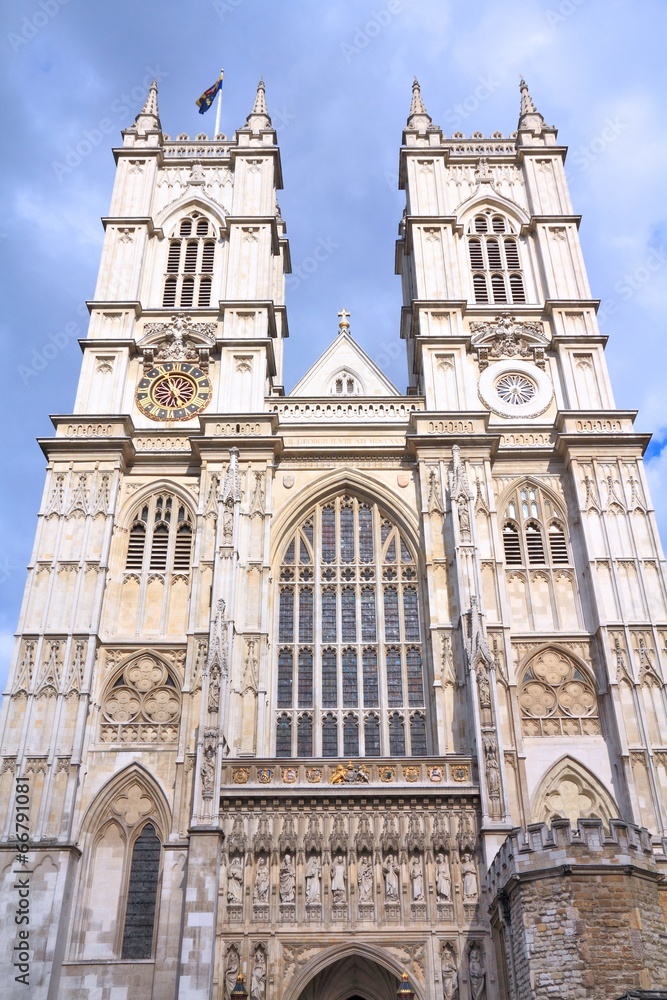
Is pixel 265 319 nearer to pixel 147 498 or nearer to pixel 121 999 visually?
pixel 147 498

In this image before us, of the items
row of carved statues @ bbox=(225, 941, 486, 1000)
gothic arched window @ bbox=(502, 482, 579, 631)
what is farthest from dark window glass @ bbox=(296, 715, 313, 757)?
gothic arched window @ bbox=(502, 482, 579, 631)

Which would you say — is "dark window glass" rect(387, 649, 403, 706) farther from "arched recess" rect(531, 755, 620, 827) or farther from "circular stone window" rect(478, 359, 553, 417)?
"circular stone window" rect(478, 359, 553, 417)

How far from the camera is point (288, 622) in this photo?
23.4 metres

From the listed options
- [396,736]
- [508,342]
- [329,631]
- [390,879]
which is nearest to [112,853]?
[390,879]

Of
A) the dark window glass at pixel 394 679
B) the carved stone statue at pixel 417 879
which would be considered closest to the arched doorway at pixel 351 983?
the carved stone statue at pixel 417 879

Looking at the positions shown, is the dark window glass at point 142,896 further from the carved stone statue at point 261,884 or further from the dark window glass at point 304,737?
the dark window glass at point 304,737

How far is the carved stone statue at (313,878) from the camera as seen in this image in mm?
18531

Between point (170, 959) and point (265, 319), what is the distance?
636 inches

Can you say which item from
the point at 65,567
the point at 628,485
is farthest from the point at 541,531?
the point at 65,567

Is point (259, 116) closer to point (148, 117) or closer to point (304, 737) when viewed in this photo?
point (148, 117)

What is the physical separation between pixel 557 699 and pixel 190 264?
16.5 meters

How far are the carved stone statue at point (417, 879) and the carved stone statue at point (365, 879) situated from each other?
0.77m

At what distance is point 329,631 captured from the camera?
2323 cm

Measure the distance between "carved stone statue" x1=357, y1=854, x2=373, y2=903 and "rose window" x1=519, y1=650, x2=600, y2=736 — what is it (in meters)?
4.66
